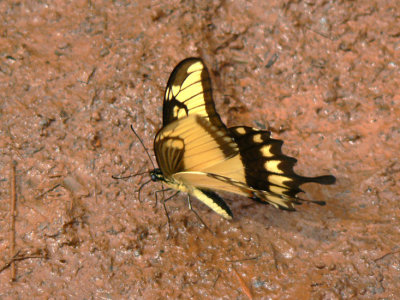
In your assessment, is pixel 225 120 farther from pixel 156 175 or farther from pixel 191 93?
pixel 156 175

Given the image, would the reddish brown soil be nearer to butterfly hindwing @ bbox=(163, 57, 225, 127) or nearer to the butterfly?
the butterfly

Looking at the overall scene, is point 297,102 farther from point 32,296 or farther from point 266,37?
point 32,296

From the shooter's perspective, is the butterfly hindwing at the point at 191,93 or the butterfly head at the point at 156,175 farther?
the butterfly head at the point at 156,175

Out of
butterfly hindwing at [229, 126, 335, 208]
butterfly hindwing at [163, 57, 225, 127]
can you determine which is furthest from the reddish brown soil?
butterfly hindwing at [163, 57, 225, 127]

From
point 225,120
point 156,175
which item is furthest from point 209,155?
point 225,120

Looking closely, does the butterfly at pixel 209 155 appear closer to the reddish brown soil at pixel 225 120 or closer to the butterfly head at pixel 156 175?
the butterfly head at pixel 156 175

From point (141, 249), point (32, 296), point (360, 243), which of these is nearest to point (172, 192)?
point (141, 249)

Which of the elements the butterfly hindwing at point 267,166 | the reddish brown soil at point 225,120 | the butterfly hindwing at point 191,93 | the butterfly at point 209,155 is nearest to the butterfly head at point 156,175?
the butterfly at point 209,155
